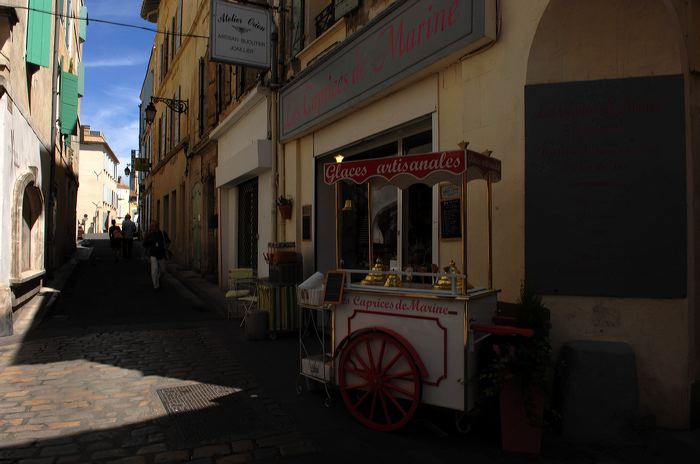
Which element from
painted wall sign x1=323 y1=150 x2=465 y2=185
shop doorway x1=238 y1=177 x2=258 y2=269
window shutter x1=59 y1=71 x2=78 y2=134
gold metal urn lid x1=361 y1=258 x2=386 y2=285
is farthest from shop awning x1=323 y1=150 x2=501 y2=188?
window shutter x1=59 y1=71 x2=78 y2=134

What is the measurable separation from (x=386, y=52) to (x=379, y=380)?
393 centimetres

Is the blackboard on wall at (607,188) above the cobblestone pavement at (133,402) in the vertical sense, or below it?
above

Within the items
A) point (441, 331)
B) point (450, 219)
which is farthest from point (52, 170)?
point (441, 331)

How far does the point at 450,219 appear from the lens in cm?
502

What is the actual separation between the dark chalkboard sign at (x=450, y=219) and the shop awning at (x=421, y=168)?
0.50 metres

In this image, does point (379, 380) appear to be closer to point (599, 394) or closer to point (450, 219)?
point (599, 394)

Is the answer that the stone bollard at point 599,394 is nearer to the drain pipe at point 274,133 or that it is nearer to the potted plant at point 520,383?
the potted plant at point 520,383

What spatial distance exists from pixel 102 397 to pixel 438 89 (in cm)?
454

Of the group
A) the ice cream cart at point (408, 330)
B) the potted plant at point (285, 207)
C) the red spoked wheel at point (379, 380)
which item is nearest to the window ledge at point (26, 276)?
the potted plant at point (285, 207)

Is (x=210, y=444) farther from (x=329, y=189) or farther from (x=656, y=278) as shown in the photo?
(x=329, y=189)

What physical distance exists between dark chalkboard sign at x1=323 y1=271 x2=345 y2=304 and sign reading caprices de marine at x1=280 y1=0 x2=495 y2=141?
249 cm

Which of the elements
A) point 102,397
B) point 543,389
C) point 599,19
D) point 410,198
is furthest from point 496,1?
point 102,397

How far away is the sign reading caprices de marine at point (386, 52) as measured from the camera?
15.5 feet

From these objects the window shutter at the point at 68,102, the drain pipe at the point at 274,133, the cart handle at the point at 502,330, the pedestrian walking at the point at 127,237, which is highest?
the window shutter at the point at 68,102
